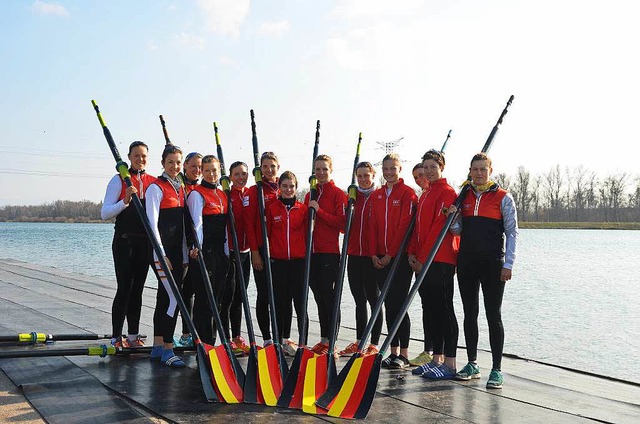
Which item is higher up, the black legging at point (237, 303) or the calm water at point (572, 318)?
the black legging at point (237, 303)

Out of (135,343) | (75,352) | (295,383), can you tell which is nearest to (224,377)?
(295,383)

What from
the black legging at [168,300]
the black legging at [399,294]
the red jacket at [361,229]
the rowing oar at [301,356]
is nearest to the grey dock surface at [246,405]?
the rowing oar at [301,356]

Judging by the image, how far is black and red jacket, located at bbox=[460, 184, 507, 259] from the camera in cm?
450

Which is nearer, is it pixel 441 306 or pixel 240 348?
pixel 441 306

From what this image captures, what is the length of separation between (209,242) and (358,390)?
1.76 metres

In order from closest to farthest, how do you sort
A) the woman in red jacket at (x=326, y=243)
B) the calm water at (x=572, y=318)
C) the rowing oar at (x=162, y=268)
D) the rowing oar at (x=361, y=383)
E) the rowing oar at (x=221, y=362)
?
the rowing oar at (x=361, y=383) → the rowing oar at (x=221, y=362) → the rowing oar at (x=162, y=268) → the woman in red jacket at (x=326, y=243) → the calm water at (x=572, y=318)

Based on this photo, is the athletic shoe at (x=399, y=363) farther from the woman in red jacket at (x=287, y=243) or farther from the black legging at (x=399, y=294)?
the woman in red jacket at (x=287, y=243)

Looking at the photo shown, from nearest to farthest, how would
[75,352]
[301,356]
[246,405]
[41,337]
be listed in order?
[246,405]
[301,356]
[75,352]
[41,337]

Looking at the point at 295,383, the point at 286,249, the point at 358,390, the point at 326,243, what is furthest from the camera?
the point at 326,243

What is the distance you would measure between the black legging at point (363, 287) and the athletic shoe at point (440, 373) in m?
0.71

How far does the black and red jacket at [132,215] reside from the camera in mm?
5039

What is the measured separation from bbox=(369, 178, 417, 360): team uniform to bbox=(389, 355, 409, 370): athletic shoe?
11 centimetres

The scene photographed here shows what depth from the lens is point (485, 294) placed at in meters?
4.56

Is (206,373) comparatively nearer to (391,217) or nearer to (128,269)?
(128,269)
